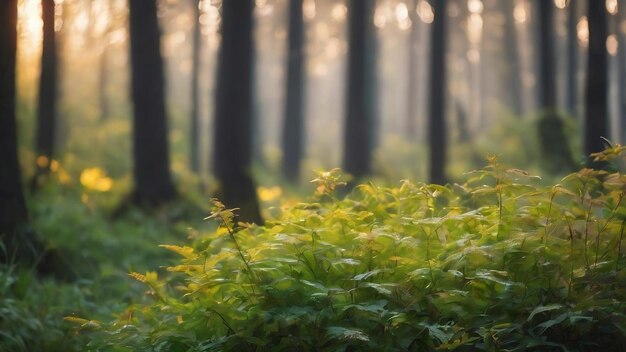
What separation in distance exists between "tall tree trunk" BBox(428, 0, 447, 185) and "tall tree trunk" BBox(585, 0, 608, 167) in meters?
8.59

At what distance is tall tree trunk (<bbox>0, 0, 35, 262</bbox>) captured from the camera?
7984 mm

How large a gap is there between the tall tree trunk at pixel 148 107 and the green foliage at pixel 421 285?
9.60 metres

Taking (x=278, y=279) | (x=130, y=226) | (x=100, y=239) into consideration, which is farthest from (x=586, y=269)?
(x=130, y=226)

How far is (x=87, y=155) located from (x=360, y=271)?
19142 mm

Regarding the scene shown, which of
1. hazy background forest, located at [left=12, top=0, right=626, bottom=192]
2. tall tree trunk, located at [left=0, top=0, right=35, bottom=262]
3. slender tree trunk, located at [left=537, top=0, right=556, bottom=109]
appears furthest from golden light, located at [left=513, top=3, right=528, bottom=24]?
tall tree trunk, located at [left=0, top=0, right=35, bottom=262]

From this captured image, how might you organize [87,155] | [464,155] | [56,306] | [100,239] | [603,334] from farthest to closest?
[464,155] → [87,155] → [100,239] → [56,306] → [603,334]

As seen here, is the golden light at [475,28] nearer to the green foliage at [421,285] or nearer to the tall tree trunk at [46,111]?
the tall tree trunk at [46,111]

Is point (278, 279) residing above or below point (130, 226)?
above

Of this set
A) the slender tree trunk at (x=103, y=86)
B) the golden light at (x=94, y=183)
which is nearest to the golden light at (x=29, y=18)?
the golden light at (x=94, y=183)

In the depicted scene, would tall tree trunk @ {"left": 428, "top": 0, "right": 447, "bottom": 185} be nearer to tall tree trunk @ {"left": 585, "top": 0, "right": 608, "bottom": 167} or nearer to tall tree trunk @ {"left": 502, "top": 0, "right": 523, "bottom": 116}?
tall tree trunk @ {"left": 585, "top": 0, "right": 608, "bottom": 167}

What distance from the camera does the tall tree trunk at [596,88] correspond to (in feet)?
35.2

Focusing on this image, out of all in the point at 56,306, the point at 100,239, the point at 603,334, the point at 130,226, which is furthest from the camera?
the point at 130,226

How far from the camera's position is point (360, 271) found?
4.39 m

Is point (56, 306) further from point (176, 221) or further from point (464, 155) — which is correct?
point (464, 155)
